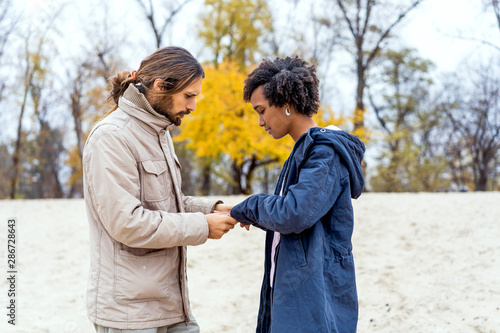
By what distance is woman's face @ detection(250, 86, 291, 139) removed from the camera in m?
2.17

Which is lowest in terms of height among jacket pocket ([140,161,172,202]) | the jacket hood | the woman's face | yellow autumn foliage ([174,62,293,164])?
jacket pocket ([140,161,172,202])

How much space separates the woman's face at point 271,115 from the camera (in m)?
2.17

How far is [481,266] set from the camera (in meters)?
5.73

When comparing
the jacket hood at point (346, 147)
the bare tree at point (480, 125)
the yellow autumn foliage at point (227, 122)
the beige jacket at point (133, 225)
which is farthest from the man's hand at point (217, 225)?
the bare tree at point (480, 125)

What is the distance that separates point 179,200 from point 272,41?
79.0 ft

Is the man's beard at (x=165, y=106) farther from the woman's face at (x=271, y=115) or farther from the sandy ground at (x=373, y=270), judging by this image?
the sandy ground at (x=373, y=270)

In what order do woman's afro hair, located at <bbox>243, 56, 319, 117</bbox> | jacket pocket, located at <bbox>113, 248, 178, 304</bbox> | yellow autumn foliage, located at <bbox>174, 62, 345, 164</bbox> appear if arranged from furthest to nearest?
yellow autumn foliage, located at <bbox>174, 62, 345, 164</bbox>, woman's afro hair, located at <bbox>243, 56, 319, 117</bbox>, jacket pocket, located at <bbox>113, 248, 178, 304</bbox>

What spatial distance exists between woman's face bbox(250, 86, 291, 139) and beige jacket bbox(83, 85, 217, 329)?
0.49 m

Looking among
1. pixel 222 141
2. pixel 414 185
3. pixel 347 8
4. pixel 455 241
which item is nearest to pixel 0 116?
pixel 222 141

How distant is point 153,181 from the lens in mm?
2047

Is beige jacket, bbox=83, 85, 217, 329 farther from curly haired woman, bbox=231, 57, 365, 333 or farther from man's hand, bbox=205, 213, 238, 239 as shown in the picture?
curly haired woman, bbox=231, 57, 365, 333

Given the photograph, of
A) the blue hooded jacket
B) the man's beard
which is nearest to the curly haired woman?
the blue hooded jacket

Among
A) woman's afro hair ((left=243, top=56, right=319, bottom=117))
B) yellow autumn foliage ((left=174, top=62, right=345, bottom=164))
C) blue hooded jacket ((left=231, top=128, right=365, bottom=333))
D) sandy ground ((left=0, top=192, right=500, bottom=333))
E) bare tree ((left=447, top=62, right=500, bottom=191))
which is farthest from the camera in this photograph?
bare tree ((left=447, top=62, right=500, bottom=191))

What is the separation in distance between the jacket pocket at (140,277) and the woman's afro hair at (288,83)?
0.94 metres
